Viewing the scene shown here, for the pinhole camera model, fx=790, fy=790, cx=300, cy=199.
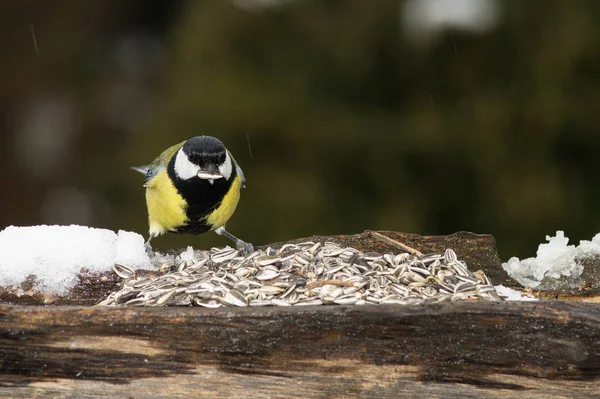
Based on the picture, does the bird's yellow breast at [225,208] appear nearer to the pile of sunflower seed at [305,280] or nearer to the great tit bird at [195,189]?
the great tit bird at [195,189]

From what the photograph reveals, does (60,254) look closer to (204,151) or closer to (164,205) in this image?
(164,205)

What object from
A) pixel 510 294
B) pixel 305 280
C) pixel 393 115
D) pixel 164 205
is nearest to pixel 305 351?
pixel 305 280

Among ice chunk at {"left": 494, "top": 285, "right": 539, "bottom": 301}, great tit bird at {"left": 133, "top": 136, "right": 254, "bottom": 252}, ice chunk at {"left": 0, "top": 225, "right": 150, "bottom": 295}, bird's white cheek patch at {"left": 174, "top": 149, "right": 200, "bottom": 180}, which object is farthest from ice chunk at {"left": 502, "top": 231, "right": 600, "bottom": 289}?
ice chunk at {"left": 0, "top": 225, "right": 150, "bottom": 295}

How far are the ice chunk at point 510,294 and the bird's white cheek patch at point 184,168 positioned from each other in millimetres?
1428

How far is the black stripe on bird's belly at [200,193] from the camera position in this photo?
12.1 feet

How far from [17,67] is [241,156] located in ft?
11.2

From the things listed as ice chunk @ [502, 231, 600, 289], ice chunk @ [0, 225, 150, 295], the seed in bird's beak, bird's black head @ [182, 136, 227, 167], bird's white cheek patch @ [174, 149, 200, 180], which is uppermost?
bird's black head @ [182, 136, 227, 167]

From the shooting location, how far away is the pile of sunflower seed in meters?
2.67

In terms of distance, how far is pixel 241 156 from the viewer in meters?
5.43

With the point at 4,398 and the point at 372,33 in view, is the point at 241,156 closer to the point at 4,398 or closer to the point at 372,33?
the point at 372,33

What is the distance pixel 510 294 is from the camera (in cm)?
292

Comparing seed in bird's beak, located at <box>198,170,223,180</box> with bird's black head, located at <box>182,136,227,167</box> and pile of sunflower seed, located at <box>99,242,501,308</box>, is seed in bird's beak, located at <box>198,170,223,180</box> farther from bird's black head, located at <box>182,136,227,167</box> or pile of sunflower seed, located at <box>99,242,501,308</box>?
pile of sunflower seed, located at <box>99,242,501,308</box>

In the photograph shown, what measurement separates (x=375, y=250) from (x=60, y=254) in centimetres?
133

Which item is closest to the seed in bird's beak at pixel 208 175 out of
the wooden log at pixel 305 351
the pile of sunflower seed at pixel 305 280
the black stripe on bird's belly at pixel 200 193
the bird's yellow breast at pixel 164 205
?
the black stripe on bird's belly at pixel 200 193
